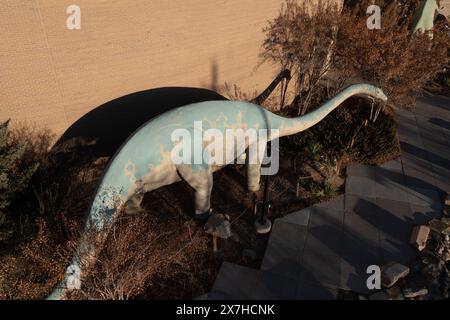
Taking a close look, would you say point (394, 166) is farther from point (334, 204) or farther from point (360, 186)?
point (334, 204)

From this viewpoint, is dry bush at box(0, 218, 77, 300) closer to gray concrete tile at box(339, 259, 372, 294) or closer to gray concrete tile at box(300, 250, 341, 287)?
gray concrete tile at box(300, 250, 341, 287)

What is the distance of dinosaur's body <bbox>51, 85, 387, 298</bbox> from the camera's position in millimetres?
6914

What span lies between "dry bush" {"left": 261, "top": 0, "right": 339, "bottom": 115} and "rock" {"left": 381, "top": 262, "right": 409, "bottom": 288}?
24.2 ft

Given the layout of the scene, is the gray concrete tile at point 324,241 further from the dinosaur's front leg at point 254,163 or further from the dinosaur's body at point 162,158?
the dinosaur's body at point 162,158

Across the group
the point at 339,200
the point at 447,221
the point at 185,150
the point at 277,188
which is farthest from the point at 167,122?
the point at 447,221

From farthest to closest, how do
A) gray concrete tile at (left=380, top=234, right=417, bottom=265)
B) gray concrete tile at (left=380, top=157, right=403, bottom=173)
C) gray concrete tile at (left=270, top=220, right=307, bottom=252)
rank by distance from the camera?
gray concrete tile at (left=380, top=157, right=403, bottom=173), gray concrete tile at (left=270, top=220, right=307, bottom=252), gray concrete tile at (left=380, top=234, right=417, bottom=265)

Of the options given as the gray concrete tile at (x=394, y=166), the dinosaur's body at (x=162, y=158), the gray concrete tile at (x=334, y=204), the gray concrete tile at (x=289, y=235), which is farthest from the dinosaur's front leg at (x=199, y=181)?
the gray concrete tile at (x=394, y=166)

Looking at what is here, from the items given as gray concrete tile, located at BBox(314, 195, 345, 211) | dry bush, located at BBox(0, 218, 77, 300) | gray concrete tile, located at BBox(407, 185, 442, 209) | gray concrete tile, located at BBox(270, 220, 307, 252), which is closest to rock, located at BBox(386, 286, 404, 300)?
gray concrete tile, located at BBox(270, 220, 307, 252)

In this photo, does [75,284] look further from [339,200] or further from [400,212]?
[400,212]

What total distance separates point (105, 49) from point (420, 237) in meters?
8.77

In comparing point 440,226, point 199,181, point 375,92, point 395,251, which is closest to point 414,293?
point 395,251

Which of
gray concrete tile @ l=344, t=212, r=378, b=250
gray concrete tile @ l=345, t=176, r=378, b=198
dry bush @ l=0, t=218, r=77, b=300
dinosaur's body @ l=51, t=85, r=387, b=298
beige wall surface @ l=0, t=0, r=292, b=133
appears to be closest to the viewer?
dry bush @ l=0, t=218, r=77, b=300

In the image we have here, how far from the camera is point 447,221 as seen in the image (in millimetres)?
9156

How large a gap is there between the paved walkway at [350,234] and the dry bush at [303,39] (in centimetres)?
425
